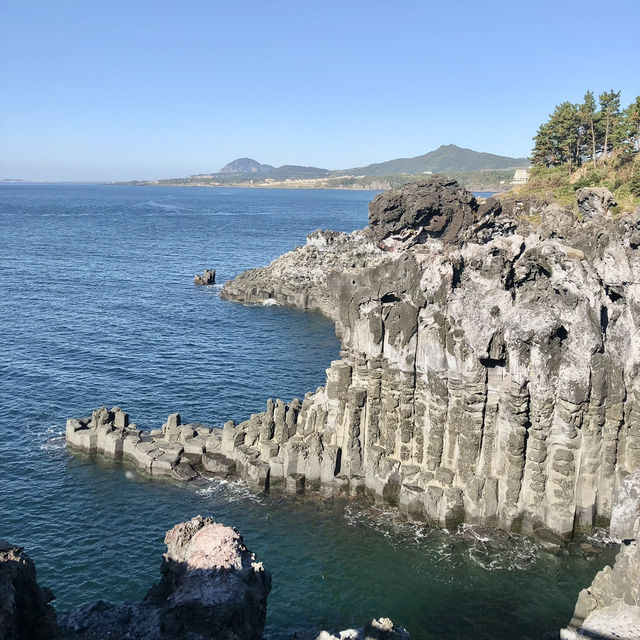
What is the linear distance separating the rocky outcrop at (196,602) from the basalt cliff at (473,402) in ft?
57.8

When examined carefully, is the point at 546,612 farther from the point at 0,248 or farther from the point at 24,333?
the point at 0,248

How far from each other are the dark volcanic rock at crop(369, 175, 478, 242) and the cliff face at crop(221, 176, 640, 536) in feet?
213

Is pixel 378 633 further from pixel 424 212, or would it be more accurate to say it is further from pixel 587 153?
pixel 587 153

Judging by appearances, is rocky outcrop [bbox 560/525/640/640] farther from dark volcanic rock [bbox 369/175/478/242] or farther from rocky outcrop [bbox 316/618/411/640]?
dark volcanic rock [bbox 369/175/478/242]

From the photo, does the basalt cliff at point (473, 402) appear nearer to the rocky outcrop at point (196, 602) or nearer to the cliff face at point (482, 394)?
the cliff face at point (482, 394)

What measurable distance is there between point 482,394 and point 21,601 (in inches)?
961

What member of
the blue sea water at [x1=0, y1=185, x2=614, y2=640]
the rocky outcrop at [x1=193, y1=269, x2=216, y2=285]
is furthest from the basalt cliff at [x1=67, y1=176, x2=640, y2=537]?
the rocky outcrop at [x1=193, y1=269, x2=216, y2=285]

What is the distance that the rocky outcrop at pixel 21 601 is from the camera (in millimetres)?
14984

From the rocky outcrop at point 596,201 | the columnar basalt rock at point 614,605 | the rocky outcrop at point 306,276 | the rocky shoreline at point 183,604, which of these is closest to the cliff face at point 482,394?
the columnar basalt rock at point 614,605

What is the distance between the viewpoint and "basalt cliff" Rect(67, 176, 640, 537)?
108 feet

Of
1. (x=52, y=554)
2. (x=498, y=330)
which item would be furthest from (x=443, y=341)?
(x=52, y=554)

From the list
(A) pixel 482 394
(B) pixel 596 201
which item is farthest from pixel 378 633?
(B) pixel 596 201

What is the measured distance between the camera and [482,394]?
34531 millimetres

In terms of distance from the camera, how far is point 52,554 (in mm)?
32844
